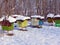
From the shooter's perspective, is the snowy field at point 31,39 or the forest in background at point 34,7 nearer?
the snowy field at point 31,39

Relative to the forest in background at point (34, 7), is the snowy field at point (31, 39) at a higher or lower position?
lower

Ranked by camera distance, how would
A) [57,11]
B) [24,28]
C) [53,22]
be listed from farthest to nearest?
[57,11], [53,22], [24,28]

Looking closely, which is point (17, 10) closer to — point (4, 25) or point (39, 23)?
point (39, 23)

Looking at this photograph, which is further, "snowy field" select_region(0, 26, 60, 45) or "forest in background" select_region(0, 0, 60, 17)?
"forest in background" select_region(0, 0, 60, 17)

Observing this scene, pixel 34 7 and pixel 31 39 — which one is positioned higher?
pixel 34 7

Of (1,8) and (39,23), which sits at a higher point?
(1,8)

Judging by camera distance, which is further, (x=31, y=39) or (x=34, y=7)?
(x=34, y=7)

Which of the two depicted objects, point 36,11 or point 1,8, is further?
point 36,11

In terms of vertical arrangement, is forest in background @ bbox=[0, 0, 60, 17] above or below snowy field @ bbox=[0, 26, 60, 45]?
above

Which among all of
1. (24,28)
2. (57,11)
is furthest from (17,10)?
(24,28)

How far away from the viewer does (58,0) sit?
70.3 feet

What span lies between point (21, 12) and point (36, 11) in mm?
1974

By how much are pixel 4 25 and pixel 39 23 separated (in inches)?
148

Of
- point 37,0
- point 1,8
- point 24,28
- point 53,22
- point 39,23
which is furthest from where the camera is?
point 37,0
